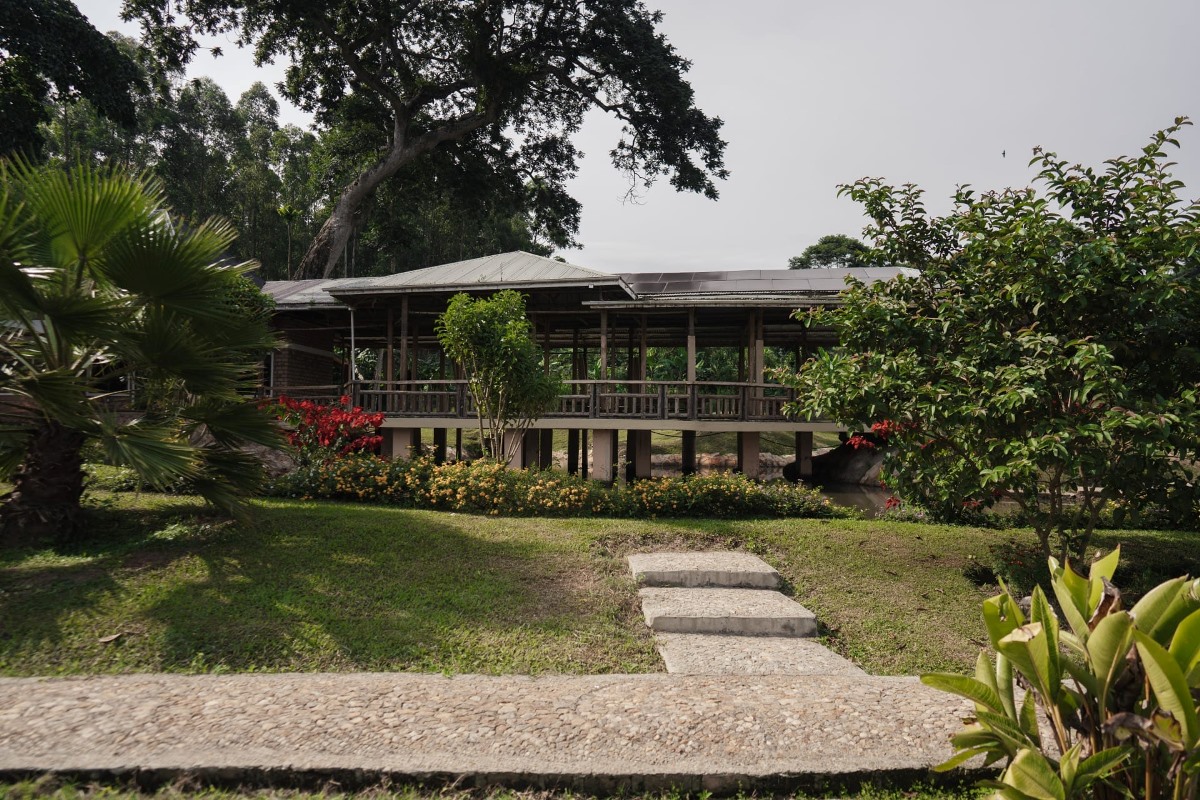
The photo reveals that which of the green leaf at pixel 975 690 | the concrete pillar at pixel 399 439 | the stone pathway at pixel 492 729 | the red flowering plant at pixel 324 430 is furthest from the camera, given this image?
the concrete pillar at pixel 399 439

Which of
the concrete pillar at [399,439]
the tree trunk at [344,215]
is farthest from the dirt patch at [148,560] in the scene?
the tree trunk at [344,215]

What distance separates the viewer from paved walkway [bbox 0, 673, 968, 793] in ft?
11.6

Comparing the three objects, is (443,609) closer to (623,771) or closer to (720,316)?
(623,771)

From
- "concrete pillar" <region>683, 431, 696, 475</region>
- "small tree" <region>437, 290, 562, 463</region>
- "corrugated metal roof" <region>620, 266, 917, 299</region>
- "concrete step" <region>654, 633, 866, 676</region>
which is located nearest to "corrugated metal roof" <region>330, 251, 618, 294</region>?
"corrugated metal roof" <region>620, 266, 917, 299</region>

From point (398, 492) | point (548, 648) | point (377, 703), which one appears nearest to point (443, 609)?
point (548, 648)

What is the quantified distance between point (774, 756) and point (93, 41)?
22.4 m

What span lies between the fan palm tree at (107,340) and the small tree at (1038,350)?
5829mm

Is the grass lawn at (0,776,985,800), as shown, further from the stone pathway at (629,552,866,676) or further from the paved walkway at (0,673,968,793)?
the stone pathway at (629,552,866,676)

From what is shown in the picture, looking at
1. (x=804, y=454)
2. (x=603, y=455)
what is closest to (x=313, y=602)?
(x=603, y=455)

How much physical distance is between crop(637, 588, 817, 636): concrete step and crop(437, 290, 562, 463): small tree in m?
5.00

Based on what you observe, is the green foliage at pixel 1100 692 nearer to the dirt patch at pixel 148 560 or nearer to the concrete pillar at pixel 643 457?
the dirt patch at pixel 148 560

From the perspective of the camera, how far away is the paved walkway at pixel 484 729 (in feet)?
11.6

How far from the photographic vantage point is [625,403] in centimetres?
1506

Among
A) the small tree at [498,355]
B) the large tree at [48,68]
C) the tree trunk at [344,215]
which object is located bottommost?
the small tree at [498,355]
